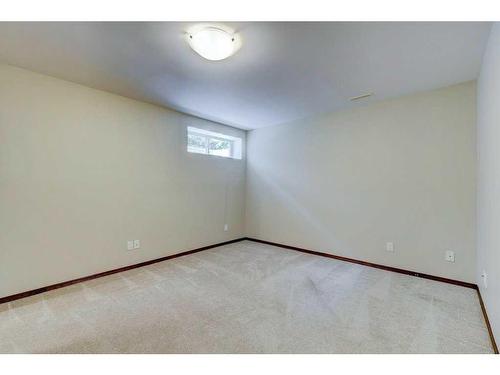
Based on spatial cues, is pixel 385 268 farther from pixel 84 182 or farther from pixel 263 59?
pixel 84 182

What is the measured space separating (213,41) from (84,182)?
220 centimetres

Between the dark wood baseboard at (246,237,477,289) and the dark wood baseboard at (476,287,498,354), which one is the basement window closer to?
the dark wood baseboard at (246,237,477,289)

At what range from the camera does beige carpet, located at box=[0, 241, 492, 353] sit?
1.65 meters

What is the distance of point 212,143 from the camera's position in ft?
14.4

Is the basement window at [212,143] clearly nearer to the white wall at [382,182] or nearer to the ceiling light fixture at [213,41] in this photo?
the white wall at [382,182]

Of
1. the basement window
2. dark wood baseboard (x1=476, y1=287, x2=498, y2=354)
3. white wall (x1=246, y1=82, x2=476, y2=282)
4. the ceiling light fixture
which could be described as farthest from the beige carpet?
the ceiling light fixture

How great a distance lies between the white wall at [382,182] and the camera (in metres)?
2.72

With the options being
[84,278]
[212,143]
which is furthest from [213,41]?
[84,278]

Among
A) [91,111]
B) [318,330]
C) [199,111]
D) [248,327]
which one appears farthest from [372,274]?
[91,111]

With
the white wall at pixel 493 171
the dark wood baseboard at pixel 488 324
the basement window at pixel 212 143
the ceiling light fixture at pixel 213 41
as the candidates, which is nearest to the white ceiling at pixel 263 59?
the ceiling light fixture at pixel 213 41

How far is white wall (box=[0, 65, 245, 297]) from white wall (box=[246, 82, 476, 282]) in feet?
5.10

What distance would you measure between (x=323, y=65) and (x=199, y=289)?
2.57 meters

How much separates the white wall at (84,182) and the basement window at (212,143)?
154mm

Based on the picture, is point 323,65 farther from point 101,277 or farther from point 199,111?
point 101,277
